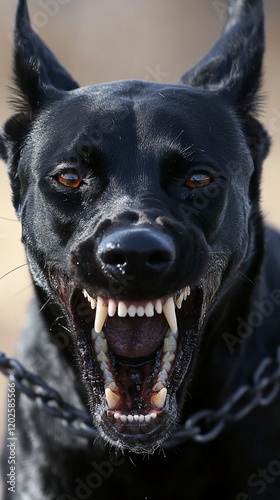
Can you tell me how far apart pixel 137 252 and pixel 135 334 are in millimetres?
452

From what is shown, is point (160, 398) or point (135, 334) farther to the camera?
point (135, 334)

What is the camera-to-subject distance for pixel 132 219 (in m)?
2.48

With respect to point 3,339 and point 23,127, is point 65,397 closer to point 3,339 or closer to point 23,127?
point 23,127

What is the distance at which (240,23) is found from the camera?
330 cm

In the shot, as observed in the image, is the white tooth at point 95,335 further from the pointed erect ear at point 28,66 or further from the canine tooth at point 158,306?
the pointed erect ear at point 28,66

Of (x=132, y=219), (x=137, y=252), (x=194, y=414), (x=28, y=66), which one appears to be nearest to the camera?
(x=137, y=252)

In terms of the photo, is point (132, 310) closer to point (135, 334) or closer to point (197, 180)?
point (135, 334)

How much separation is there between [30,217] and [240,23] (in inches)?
46.1

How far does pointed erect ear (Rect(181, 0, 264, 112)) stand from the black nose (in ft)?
3.21

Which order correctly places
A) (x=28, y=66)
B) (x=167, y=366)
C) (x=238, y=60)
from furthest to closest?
(x=238, y=60) → (x=28, y=66) → (x=167, y=366)

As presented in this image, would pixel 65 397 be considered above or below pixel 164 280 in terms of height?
below

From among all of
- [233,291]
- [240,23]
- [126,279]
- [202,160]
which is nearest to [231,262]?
[233,291]

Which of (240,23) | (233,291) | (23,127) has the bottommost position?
(233,291)

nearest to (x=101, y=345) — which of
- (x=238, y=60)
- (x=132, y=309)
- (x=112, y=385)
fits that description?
(x=112, y=385)
